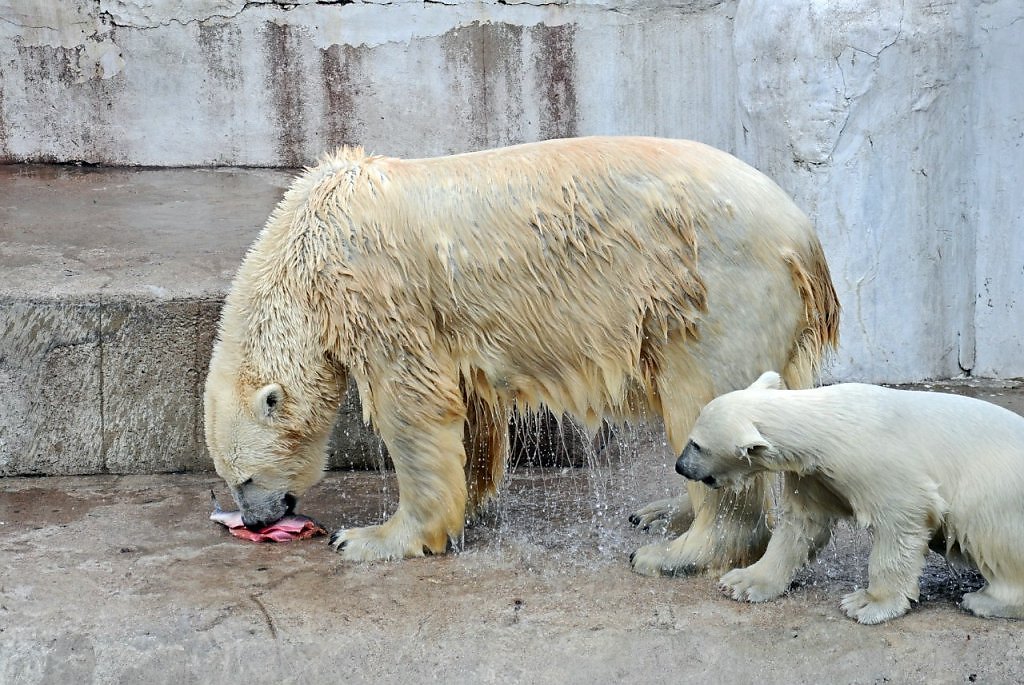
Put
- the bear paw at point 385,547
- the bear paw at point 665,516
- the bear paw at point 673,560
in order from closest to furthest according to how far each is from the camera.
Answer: the bear paw at point 673,560 → the bear paw at point 385,547 → the bear paw at point 665,516

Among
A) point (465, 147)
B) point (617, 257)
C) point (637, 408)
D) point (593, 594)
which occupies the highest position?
point (465, 147)

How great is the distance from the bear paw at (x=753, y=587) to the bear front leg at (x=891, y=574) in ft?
0.70

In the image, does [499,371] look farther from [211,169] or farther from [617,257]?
[211,169]

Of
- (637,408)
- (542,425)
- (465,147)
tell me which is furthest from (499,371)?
(465,147)

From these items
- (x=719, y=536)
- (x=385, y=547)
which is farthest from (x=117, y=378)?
(x=719, y=536)

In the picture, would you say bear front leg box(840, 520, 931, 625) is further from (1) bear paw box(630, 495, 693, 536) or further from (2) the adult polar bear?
(1) bear paw box(630, 495, 693, 536)

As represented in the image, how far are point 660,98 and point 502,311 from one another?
3.29 meters

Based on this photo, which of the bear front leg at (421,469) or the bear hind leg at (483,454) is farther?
the bear hind leg at (483,454)

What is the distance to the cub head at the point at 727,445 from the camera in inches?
129

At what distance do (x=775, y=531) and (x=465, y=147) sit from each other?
13.2 feet

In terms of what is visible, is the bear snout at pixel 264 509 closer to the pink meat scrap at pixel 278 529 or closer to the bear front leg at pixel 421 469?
the pink meat scrap at pixel 278 529

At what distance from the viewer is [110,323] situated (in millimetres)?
4934

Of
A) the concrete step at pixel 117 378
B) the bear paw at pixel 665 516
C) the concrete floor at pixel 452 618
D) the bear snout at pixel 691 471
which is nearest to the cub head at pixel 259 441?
the concrete floor at pixel 452 618

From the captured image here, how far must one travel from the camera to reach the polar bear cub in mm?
3209
